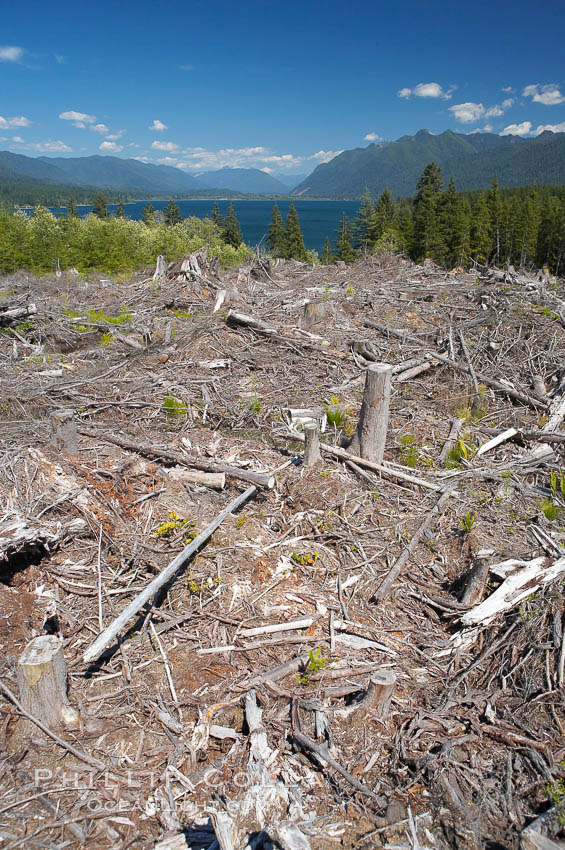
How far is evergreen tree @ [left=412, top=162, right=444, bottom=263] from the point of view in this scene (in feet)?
139

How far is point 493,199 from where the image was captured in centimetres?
4947

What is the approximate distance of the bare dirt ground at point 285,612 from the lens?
2.72 meters

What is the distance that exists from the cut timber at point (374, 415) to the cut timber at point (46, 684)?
4.16 metres

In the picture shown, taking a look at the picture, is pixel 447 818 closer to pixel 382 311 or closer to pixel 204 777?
pixel 204 777

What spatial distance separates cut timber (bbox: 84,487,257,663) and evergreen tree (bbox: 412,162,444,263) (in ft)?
138

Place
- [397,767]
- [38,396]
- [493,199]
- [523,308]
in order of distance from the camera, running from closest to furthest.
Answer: [397,767] → [38,396] → [523,308] → [493,199]

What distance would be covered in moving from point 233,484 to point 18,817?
3548 mm

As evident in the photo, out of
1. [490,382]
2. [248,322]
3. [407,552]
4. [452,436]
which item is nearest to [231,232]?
[248,322]

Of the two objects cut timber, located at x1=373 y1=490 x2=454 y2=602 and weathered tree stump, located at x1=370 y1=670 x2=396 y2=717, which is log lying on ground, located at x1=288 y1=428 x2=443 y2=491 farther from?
weathered tree stump, located at x1=370 y1=670 x2=396 y2=717

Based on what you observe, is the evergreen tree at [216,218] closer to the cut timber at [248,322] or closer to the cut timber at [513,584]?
the cut timber at [248,322]

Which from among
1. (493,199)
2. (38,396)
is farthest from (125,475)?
(493,199)

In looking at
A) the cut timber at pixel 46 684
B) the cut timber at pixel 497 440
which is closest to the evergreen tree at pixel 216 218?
the cut timber at pixel 497 440

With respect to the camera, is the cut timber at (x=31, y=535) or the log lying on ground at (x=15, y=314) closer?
the cut timber at (x=31, y=535)

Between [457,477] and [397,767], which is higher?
[457,477]
